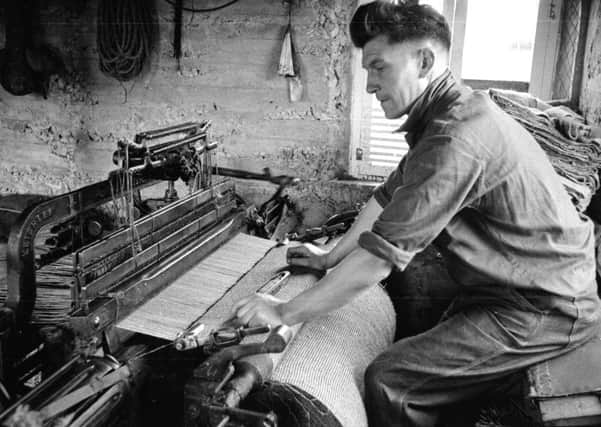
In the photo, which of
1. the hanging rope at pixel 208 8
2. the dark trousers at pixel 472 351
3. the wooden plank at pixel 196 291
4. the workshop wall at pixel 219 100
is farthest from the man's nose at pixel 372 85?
the hanging rope at pixel 208 8

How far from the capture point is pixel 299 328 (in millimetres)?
2262

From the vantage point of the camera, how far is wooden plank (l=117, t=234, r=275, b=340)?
7.43ft

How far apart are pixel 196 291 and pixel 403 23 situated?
1314mm

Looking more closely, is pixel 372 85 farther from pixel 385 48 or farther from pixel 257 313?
pixel 257 313

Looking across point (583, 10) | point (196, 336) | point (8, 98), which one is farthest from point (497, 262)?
point (8, 98)

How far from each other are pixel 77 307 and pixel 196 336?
1.62 feet

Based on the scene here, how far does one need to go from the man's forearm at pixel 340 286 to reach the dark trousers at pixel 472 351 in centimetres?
40

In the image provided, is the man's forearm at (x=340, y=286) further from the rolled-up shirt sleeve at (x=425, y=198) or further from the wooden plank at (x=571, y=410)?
the wooden plank at (x=571, y=410)

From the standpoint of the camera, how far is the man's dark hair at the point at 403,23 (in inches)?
83.5

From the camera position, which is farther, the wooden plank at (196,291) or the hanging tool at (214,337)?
the wooden plank at (196,291)

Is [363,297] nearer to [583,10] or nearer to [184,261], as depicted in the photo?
[184,261]

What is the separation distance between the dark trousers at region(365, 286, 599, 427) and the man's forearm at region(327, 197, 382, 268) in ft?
1.80

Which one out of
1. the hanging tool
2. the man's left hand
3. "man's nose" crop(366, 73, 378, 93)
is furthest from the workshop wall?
the hanging tool

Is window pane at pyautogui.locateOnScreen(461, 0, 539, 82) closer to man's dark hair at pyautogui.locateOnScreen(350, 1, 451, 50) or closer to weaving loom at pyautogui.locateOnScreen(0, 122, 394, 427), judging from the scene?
weaving loom at pyautogui.locateOnScreen(0, 122, 394, 427)
